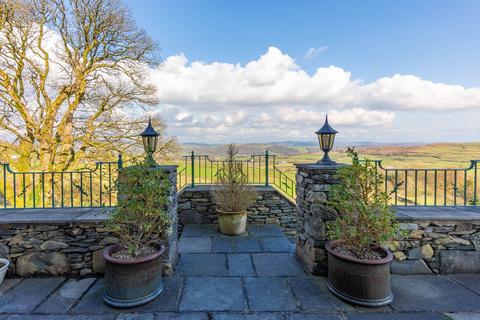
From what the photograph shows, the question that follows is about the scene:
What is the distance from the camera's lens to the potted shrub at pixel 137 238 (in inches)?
84.4

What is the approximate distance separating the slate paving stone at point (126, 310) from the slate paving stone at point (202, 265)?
343 millimetres

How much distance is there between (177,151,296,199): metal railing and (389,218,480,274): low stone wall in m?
2.78

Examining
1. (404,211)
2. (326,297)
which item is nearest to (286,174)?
(404,211)

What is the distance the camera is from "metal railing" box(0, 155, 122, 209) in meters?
3.18

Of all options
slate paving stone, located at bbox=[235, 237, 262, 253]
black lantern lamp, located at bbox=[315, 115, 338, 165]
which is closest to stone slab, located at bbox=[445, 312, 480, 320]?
black lantern lamp, located at bbox=[315, 115, 338, 165]

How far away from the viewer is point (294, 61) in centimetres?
979

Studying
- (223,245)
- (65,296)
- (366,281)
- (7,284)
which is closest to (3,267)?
(7,284)

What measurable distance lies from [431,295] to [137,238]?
3038 millimetres

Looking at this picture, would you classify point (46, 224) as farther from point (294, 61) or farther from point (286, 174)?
point (294, 61)

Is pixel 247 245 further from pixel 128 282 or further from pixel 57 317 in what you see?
pixel 57 317

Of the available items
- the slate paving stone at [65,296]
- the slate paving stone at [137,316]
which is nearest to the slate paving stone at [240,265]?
the slate paving stone at [137,316]

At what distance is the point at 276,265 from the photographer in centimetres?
308

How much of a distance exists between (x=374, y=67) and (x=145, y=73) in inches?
320

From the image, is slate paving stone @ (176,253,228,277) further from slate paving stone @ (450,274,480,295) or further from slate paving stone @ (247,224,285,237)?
slate paving stone @ (450,274,480,295)
